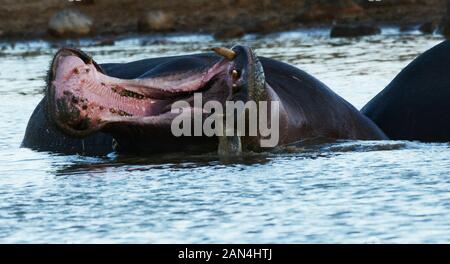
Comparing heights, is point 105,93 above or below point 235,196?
above

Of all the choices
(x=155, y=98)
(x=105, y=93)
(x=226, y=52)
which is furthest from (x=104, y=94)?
(x=226, y=52)

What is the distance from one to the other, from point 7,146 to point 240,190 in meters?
3.04

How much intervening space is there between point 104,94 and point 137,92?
18cm

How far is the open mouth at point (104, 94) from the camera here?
6.58 m

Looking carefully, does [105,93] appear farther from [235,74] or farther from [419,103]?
[419,103]

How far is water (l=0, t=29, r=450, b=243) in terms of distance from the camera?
17.2 ft

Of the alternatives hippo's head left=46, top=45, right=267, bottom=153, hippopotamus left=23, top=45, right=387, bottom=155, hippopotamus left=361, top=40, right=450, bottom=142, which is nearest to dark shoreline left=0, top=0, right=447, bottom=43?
hippopotamus left=361, top=40, right=450, bottom=142

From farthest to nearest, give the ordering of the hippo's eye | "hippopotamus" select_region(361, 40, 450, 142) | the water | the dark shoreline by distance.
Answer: the dark shoreline, "hippopotamus" select_region(361, 40, 450, 142), the hippo's eye, the water

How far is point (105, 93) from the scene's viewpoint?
666cm

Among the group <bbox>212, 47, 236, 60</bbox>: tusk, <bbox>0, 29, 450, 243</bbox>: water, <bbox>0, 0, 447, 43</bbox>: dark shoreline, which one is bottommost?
<bbox>0, 0, 447, 43</bbox>: dark shoreline

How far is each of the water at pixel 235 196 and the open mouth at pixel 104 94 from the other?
291 millimetres

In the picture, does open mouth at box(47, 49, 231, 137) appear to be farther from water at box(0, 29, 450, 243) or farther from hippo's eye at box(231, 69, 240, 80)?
water at box(0, 29, 450, 243)

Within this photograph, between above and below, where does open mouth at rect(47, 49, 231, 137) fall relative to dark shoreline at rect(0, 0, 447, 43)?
above

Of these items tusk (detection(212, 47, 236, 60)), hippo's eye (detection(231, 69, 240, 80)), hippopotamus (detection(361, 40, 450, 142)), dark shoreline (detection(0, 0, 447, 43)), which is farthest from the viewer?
dark shoreline (detection(0, 0, 447, 43))
